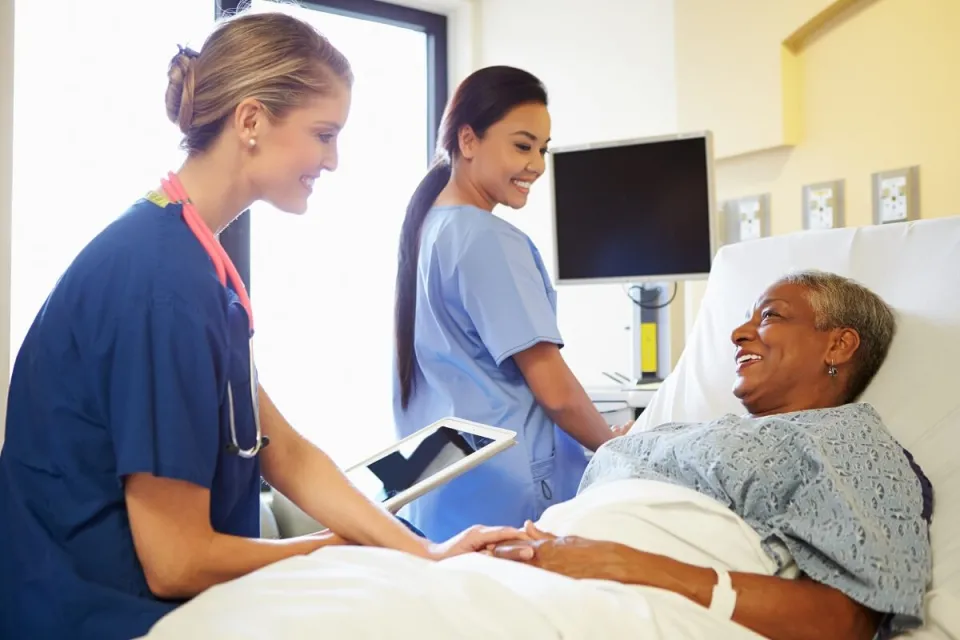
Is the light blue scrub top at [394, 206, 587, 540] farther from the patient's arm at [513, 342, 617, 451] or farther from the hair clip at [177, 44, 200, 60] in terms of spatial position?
the hair clip at [177, 44, 200, 60]

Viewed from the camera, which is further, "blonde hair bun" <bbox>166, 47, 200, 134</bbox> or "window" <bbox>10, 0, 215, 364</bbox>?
"window" <bbox>10, 0, 215, 364</bbox>

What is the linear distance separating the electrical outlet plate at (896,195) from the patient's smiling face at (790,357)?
814mm

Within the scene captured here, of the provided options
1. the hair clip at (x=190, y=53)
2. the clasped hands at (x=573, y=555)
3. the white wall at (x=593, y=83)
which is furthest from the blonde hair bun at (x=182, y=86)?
the white wall at (x=593, y=83)

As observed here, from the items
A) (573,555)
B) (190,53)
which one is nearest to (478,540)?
(573,555)

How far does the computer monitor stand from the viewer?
224 cm

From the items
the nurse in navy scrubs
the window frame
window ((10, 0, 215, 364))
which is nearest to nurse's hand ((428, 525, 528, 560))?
the nurse in navy scrubs

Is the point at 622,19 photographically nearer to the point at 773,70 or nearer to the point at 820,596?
the point at 773,70

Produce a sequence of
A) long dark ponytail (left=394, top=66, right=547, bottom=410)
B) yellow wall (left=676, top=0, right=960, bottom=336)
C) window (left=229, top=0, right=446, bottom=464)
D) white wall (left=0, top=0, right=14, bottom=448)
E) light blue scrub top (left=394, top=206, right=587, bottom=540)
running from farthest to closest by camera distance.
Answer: window (left=229, top=0, right=446, bottom=464), white wall (left=0, top=0, right=14, bottom=448), yellow wall (left=676, top=0, right=960, bottom=336), long dark ponytail (left=394, top=66, right=547, bottom=410), light blue scrub top (left=394, top=206, right=587, bottom=540)

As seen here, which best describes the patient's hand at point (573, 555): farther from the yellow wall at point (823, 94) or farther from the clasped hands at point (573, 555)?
the yellow wall at point (823, 94)

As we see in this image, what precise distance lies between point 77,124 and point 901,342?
2.29 m

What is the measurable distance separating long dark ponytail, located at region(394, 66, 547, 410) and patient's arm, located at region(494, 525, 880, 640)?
0.71 meters

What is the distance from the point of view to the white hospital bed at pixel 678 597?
0.86 m

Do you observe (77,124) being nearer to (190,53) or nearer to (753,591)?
(190,53)

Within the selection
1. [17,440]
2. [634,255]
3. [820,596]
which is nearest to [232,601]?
[17,440]
